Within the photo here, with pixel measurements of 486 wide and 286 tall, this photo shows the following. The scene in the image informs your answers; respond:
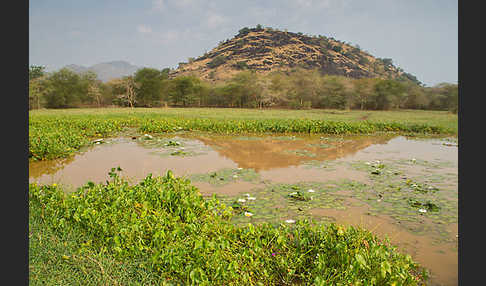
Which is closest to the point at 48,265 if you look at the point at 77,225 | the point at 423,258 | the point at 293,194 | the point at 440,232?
the point at 77,225

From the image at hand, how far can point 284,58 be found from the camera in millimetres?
104000

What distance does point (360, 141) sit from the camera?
12.8 m

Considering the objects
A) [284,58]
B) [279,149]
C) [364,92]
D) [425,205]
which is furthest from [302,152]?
[284,58]

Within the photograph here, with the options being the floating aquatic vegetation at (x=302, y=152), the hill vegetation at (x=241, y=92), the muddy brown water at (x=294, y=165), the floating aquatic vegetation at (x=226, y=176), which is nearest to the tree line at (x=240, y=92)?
the hill vegetation at (x=241, y=92)

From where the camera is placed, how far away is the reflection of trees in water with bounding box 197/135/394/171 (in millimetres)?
8492

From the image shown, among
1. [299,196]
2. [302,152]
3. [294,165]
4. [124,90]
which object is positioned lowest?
[299,196]

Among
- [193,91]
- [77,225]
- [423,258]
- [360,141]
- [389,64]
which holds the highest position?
[389,64]

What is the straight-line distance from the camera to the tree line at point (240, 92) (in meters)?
38.8

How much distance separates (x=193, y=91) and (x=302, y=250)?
4476 centimetres

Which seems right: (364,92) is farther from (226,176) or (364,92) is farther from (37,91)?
(37,91)

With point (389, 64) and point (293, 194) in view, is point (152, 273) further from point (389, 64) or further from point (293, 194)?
point (389, 64)

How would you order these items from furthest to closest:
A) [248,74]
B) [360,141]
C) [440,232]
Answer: [248,74]
[360,141]
[440,232]

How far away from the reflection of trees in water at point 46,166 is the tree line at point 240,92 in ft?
114

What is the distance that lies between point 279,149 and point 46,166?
7.48m
